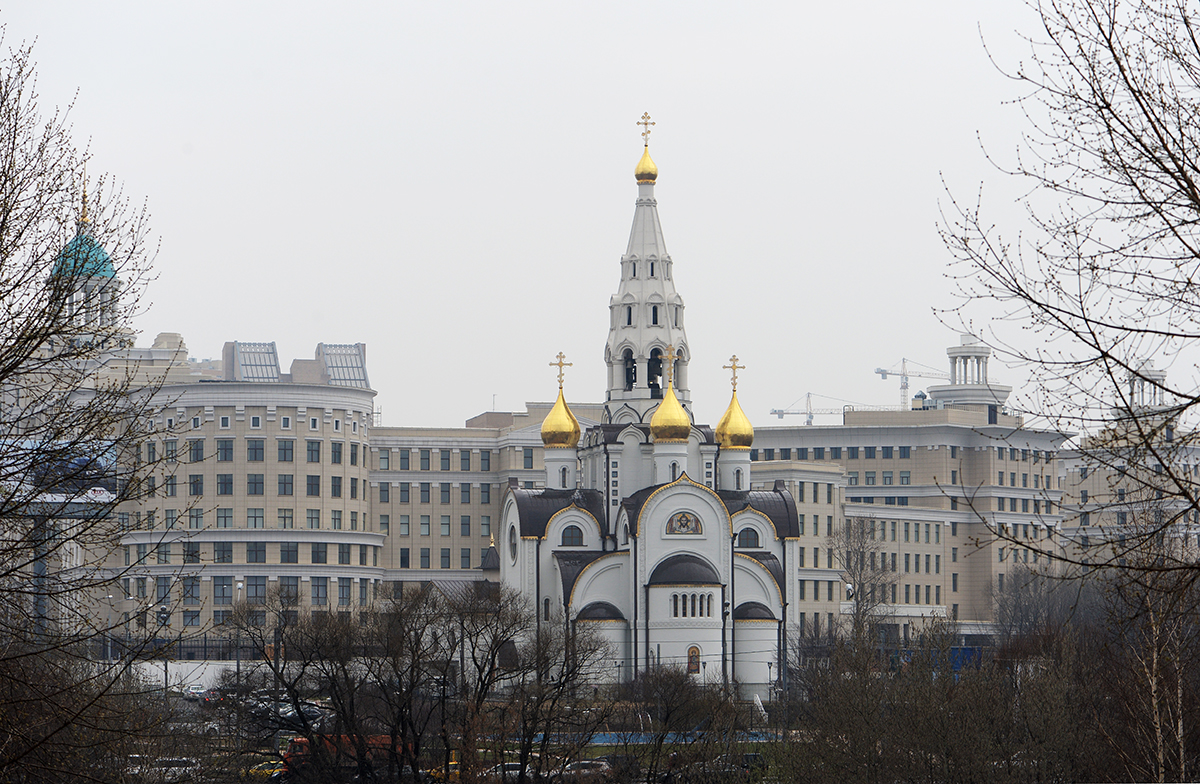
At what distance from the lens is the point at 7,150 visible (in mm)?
18594

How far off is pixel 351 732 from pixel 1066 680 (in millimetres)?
19160

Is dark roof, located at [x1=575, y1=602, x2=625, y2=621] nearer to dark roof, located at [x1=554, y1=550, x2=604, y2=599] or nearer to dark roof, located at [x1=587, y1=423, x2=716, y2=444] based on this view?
dark roof, located at [x1=554, y1=550, x2=604, y2=599]

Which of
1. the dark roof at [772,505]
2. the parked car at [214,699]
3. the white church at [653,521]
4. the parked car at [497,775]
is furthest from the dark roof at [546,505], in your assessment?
the parked car at [497,775]

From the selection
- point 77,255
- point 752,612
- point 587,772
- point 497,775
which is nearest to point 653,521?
point 752,612

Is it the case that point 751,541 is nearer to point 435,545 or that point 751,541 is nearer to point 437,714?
point 437,714

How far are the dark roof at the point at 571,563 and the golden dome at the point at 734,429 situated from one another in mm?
8971

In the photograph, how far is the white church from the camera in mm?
75250

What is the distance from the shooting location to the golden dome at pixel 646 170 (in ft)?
278

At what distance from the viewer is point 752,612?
7725cm

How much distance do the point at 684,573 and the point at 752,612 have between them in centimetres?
428

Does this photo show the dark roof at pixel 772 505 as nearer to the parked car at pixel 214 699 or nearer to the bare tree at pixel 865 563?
the bare tree at pixel 865 563

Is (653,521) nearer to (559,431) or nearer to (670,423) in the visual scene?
(670,423)

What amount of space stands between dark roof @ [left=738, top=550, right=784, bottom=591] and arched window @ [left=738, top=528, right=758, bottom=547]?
→ 52 cm

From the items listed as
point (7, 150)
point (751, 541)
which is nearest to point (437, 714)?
point (751, 541)
